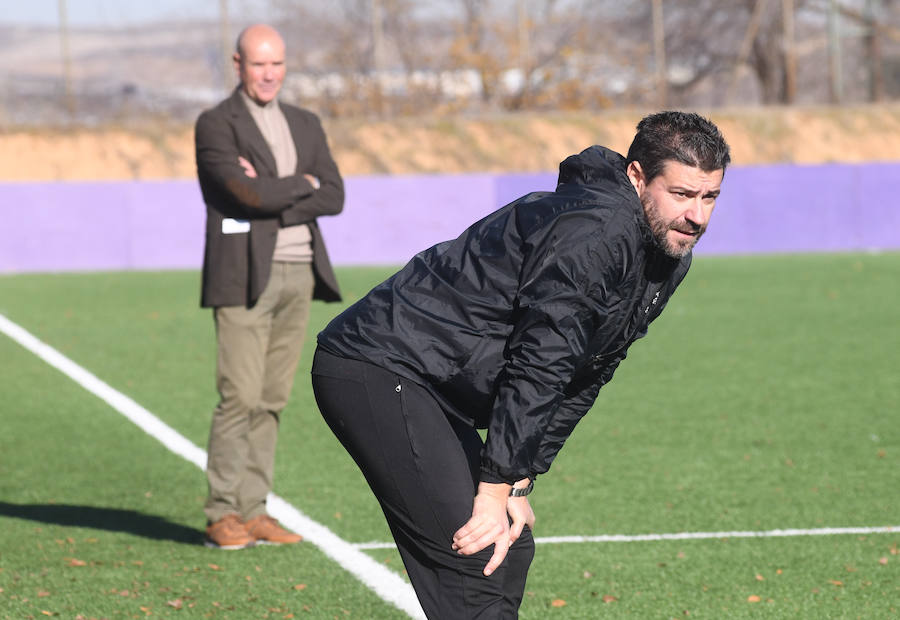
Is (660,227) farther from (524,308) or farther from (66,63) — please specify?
(66,63)

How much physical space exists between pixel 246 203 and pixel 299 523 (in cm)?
160

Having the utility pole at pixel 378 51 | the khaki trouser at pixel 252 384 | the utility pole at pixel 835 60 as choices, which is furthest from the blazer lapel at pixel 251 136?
the utility pole at pixel 835 60

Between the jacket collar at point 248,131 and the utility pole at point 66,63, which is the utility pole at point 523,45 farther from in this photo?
the jacket collar at point 248,131

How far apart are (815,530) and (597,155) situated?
3502mm

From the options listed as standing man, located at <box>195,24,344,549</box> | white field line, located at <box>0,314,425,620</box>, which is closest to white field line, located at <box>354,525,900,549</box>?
white field line, located at <box>0,314,425,620</box>

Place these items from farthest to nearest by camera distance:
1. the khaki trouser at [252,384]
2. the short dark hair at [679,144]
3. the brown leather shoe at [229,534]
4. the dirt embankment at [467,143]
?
the dirt embankment at [467,143] < the khaki trouser at [252,384] < the brown leather shoe at [229,534] < the short dark hair at [679,144]

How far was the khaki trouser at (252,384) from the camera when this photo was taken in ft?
20.8

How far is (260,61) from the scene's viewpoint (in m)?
6.32

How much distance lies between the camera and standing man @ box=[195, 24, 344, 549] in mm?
6312

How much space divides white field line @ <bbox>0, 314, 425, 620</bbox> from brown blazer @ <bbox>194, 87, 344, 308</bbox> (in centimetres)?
112

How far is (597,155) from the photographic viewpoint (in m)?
3.56

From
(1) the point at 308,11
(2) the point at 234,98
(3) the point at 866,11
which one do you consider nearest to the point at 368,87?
(1) the point at 308,11

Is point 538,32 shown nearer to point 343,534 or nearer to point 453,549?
point 343,534

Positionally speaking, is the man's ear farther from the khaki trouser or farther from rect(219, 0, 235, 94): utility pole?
rect(219, 0, 235, 94): utility pole
